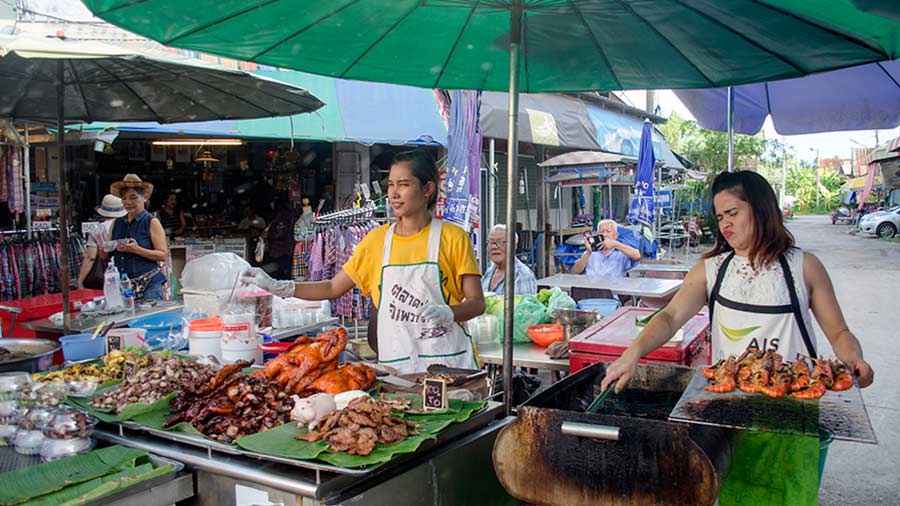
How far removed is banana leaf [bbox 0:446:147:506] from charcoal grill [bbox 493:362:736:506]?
124 centimetres

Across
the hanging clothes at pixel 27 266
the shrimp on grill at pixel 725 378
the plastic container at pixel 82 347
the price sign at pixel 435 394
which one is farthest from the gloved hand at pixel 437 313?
the hanging clothes at pixel 27 266

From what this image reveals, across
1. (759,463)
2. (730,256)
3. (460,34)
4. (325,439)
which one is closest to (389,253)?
Result: (460,34)

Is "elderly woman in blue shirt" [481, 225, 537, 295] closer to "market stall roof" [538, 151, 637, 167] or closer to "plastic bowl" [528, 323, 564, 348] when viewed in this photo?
"plastic bowl" [528, 323, 564, 348]

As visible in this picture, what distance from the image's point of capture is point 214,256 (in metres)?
5.05

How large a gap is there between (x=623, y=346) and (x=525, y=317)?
1178 millimetres

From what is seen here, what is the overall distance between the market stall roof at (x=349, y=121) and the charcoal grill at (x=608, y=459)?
24.0ft

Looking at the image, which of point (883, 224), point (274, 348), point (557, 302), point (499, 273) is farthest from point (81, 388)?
point (883, 224)

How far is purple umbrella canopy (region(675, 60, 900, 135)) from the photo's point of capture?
5785 mm

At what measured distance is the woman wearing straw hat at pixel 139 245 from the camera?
594 cm

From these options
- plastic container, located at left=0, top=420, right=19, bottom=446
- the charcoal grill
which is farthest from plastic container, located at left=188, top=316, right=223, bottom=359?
the charcoal grill

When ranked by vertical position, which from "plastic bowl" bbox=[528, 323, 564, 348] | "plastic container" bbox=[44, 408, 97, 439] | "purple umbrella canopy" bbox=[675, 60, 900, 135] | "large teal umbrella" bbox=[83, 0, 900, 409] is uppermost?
"purple umbrella canopy" bbox=[675, 60, 900, 135]

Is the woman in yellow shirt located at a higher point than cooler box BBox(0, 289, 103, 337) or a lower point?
higher

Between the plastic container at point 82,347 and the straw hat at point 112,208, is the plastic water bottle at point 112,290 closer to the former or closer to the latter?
the plastic container at point 82,347

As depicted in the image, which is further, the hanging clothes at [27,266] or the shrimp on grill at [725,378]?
the hanging clothes at [27,266]
